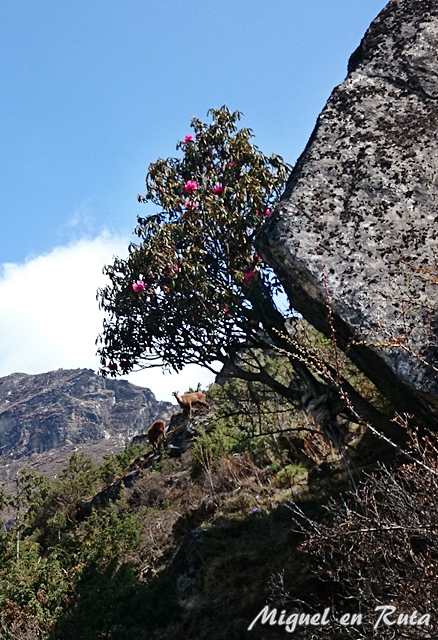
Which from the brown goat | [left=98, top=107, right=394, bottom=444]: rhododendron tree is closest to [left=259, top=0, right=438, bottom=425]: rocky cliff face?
[left=98, top=107, right=394, bottom=444]: rhododendron tree

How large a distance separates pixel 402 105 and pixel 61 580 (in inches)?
344

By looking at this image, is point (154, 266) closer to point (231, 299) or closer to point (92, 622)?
point (231, 299)

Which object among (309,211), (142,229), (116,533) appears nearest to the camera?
(309,211)

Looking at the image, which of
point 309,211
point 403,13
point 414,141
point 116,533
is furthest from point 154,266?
point 116,533

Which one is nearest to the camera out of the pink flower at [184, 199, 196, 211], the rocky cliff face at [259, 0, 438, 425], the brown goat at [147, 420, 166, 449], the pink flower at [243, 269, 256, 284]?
the rocky cliff face at [259, 0, 438, 425]

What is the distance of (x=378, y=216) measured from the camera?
658 cm

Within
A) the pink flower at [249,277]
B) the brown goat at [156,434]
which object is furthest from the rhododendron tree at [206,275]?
the brown goat at [156,434]

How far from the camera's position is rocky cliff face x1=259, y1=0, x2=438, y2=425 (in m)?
5.83

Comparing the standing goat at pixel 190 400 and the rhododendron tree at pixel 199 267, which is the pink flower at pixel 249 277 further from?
the standing goat at pixel 190 400

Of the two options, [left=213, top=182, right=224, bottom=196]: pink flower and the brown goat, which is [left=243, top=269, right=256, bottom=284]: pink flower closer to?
[left=213, top=182, right=224, bottom=196]: pink flower

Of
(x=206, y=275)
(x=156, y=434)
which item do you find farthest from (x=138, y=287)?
(x=156, y=434)

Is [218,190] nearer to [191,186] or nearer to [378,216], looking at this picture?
[191,186]

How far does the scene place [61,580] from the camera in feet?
35.8

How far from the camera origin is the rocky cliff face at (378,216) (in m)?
5.83
